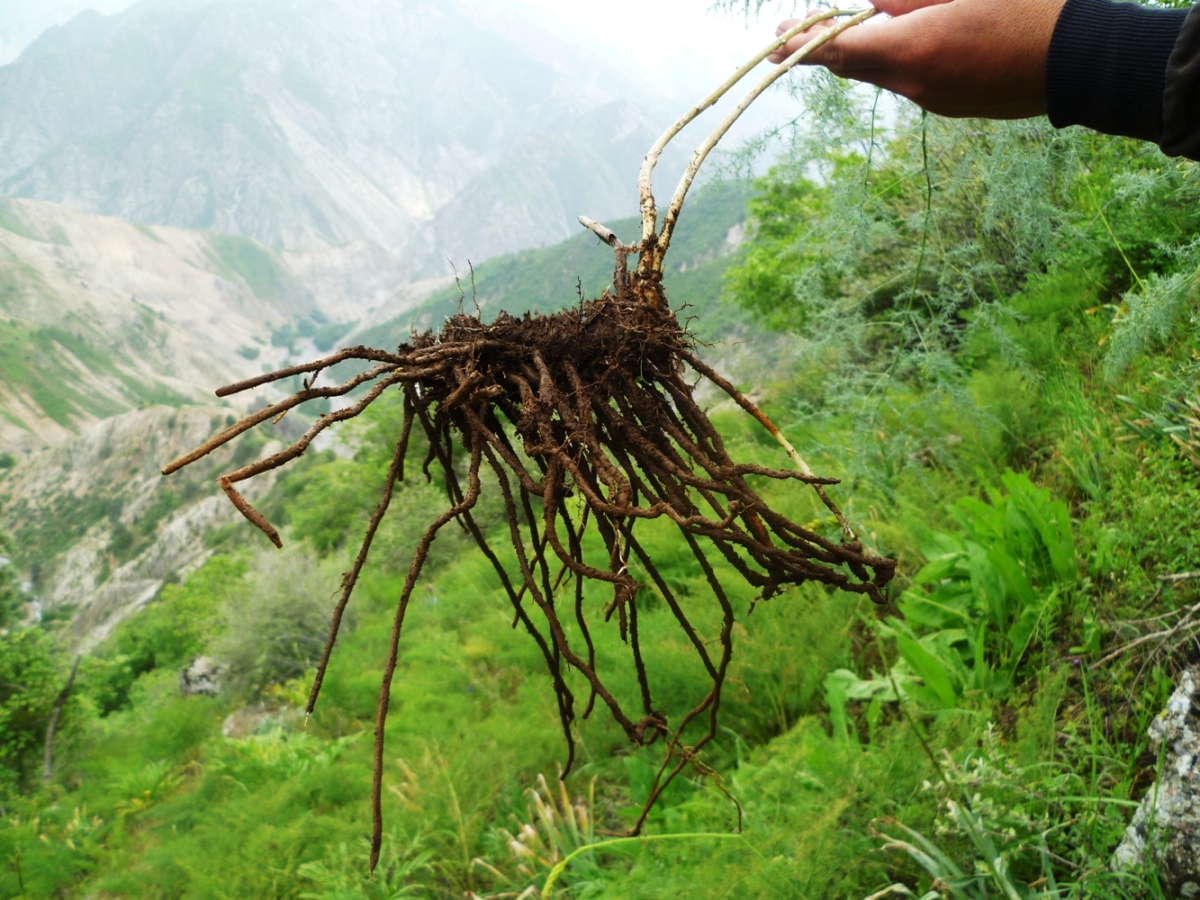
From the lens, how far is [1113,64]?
882 millimetres

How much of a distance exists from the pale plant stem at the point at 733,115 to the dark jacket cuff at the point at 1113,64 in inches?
19.0

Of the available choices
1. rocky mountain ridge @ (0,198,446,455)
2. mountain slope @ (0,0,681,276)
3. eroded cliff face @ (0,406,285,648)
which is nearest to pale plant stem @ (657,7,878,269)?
eroded cliff face @ (0,406,285,648)

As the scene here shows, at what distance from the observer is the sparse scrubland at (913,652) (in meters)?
1.86

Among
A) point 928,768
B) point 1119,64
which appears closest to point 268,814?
point 928,768

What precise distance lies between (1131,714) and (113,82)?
798 ft

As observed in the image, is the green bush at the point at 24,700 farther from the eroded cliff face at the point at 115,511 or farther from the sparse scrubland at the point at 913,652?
the eroded cliff face at the point at 115,511

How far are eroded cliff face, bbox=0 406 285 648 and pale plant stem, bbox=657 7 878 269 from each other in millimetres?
59139

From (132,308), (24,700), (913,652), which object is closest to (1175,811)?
(913,652)

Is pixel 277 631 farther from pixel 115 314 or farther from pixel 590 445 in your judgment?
pixel 115 314

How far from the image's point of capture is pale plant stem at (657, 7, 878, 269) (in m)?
1.33

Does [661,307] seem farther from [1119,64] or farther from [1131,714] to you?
[1131,714]

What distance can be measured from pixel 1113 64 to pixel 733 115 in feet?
2.53

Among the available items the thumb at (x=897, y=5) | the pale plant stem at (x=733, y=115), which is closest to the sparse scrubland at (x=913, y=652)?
the pale plant stem at (x=733, y=115)

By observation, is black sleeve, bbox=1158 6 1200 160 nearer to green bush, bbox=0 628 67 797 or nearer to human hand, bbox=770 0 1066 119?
human hand, bbox=770 0 1066 119
